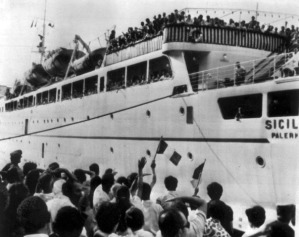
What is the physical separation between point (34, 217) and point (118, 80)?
12.8m

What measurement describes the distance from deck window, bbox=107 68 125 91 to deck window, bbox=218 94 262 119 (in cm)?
520

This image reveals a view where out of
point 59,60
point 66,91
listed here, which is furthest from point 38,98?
point 66,91

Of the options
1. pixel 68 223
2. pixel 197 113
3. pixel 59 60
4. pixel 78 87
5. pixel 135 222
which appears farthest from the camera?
pixel 59 60

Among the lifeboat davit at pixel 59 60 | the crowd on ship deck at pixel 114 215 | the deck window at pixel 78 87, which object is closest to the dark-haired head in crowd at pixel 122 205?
the crowd on ship deck at pixel 114 215

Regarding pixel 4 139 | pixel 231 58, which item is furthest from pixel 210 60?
pixel 4 139

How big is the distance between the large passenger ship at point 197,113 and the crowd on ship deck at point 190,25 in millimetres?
144

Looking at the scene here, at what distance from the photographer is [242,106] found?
32.8 ft

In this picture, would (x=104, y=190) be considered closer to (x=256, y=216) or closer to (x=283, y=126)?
(x=256, y=216)

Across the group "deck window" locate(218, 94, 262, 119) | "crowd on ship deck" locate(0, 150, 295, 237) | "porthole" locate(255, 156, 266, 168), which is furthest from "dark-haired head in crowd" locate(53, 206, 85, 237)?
"deck window" locate(218, 94, 262, 119)

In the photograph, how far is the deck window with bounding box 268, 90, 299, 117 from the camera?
8.94 meters

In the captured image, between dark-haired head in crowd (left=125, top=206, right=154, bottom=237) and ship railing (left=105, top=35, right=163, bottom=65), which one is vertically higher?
ship railing (left=105, top=35, right=163, bottom=65)

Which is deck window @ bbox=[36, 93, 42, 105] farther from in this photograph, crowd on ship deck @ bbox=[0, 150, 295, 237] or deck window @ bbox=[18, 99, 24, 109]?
crowd on ship deck @ bbox=[0, 150, 295, 237]

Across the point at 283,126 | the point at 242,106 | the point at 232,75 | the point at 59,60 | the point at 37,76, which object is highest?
the point at 59,60

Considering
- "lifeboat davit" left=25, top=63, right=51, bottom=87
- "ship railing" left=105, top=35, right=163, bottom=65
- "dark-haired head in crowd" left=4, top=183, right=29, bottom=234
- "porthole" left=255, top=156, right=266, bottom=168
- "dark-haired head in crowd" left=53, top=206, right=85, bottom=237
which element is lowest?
"dark-haired head in crowd" left=4, top=183, right=29, bottom=234
